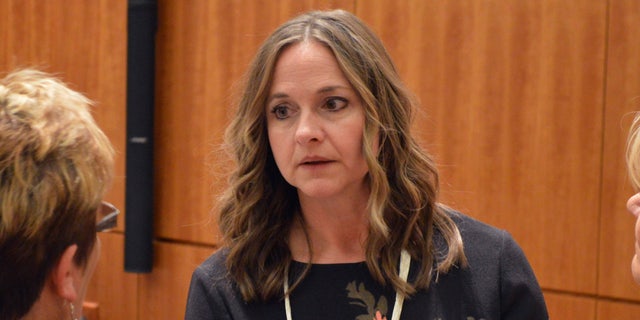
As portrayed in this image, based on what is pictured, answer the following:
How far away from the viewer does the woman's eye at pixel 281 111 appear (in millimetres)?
1743

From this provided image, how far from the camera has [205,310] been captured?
175cm

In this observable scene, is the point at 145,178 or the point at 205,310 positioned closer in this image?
the point at 205,310

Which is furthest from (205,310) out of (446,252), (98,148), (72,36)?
(72,36)

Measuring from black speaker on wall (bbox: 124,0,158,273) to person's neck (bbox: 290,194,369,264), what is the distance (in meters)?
2.03

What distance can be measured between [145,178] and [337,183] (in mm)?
2173

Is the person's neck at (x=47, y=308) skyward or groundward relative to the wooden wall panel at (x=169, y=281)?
skyward

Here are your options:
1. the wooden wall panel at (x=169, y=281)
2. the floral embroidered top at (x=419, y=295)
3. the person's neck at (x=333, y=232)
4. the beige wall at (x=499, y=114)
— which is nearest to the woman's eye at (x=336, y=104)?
the person's neck at (x=333, y=232)

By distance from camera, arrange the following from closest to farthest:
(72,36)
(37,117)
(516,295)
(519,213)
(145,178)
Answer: (37,117), (516,295), (519,213), (145,178), (72,36)

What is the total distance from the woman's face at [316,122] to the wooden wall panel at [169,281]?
6.74ft

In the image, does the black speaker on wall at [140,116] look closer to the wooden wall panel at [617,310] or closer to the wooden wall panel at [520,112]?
the wooden wall panel at [520,112]

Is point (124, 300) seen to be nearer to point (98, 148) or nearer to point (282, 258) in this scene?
point (282, 258)

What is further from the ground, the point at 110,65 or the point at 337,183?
the point at 110,65

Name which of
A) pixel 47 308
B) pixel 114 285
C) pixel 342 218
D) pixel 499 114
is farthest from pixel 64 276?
pixel 114 285

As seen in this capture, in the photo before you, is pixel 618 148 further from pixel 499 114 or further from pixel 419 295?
pixel 419 295
